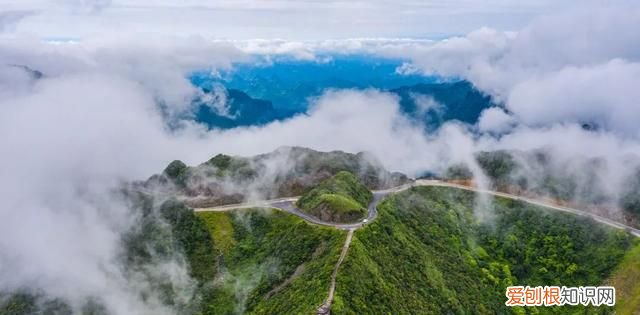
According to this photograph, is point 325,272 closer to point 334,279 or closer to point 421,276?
point 334,279

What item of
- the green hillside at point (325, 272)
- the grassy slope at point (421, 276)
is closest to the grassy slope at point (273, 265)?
the green hillside at point (325, 272)

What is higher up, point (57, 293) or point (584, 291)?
point (584, 291)

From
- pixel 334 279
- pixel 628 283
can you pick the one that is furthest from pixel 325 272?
pixel 628 283

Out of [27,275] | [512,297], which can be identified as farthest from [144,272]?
[512,297]

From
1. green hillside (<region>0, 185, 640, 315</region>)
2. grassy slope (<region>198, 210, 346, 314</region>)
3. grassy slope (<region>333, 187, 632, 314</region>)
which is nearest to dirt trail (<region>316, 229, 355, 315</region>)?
green hillside (<region>0, 185, 640, 315</region>)

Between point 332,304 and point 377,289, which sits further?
point 377,289

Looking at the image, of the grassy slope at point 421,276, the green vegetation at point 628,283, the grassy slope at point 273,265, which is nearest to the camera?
the grassy slope at point 421,276

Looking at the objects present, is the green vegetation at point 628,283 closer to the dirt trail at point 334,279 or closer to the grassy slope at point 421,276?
the grassy slope at point 421,276

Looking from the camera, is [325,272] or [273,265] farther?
[273,265]

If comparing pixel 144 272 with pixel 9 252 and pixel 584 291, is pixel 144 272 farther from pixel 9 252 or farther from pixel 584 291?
pixel 584 291
